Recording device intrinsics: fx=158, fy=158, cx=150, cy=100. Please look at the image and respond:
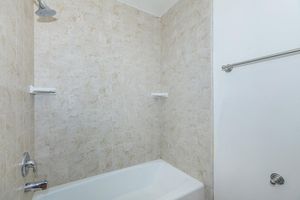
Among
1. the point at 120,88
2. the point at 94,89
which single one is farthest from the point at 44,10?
the point at 120,88

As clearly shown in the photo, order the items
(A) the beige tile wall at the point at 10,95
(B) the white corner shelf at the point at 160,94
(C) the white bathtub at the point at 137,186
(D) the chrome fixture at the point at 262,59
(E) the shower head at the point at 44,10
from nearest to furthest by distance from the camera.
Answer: (A) the beige tile wall at the point at 10,95 → (D) the chrome fixture at the point at 262,59 → (E) the shower head at the point at 44,10 → (C) the white bathtub at the point at 137,186 → (B) the white corner shelf at the point at 160,94

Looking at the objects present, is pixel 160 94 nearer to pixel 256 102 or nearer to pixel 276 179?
pixel 256 102

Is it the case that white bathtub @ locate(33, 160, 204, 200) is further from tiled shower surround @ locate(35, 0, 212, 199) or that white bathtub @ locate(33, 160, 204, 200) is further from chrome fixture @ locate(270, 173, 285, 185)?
chrome fixture @ locate(270, 173, 285, 185)

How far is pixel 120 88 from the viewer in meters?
1.75

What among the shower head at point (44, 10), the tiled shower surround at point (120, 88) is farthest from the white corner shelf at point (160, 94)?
the shower head at point (44, 10)

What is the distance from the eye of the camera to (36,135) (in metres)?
1.35

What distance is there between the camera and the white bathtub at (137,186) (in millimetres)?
1373

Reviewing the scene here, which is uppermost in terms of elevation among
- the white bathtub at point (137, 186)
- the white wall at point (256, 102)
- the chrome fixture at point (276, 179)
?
the white wall at point (256, 102)

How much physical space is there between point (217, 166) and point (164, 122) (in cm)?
83

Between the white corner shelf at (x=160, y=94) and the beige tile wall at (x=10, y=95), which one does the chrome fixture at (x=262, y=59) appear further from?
the beige tile wall at (x=10, y=95)

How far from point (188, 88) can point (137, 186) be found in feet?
4.08

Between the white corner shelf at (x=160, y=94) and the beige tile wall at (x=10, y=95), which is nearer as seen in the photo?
the beige tile wall at (x=10, y=95)

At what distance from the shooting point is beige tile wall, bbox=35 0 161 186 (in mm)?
1403

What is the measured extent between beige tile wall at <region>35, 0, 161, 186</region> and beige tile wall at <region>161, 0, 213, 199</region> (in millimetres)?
206
